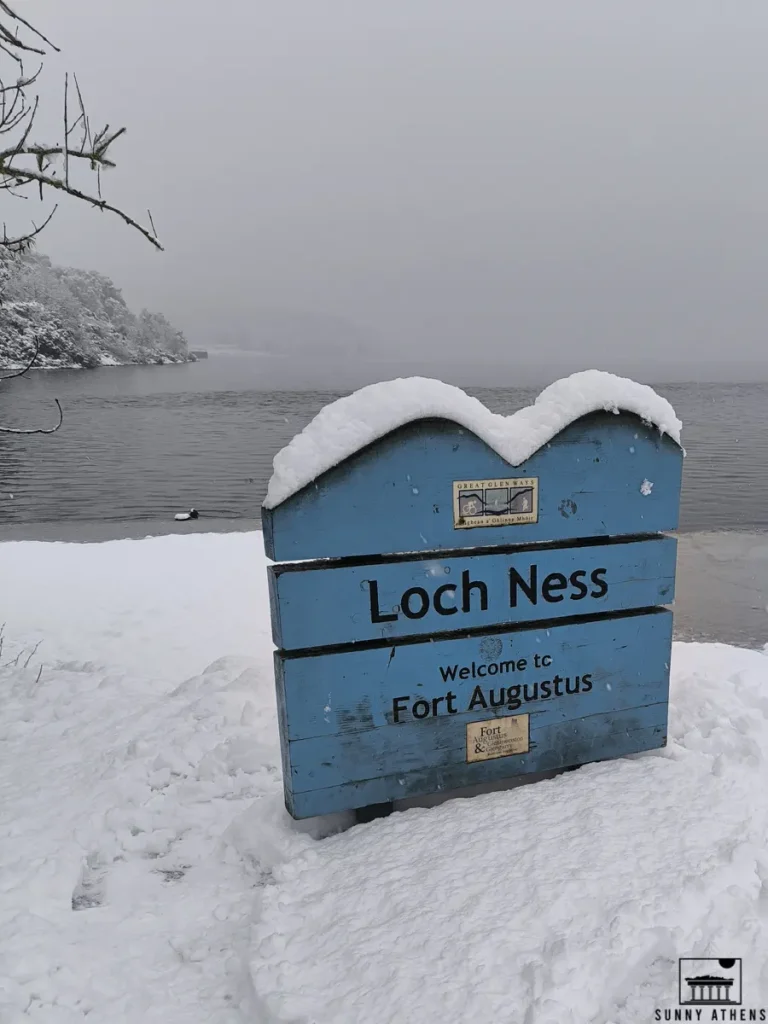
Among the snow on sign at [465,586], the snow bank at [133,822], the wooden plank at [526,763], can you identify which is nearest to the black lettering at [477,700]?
the snow on sign at [465,586]

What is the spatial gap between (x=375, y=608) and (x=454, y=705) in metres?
0.57

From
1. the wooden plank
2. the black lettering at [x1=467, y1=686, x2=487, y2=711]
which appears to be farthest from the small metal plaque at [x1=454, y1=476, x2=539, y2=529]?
the wooden plank

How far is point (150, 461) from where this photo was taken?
112 feet

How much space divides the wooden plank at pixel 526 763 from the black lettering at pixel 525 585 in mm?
619

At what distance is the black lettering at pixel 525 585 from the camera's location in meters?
3.00

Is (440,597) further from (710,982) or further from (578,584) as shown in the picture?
(710,982)

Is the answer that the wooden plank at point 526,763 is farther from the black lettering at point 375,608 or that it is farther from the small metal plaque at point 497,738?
the black lettering at point 375,608

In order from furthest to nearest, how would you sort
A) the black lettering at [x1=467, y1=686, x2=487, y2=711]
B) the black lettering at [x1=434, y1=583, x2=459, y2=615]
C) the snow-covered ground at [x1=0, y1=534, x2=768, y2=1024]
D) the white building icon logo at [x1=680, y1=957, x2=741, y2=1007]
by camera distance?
the black lettering at [x1=467, y1=686, x2=487, y2=711], the black lettering at [x1=434, y1=583, x2=459, y2=615], the snow-covered ground at [x1=0, y1=534, x2=768, y2=1024], the white building icon logo at [x1=680, y1=957, x2=741, y2=1007]

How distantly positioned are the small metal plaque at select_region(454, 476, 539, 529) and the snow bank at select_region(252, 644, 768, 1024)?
44.5 inches

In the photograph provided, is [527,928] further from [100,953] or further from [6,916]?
[6,916]

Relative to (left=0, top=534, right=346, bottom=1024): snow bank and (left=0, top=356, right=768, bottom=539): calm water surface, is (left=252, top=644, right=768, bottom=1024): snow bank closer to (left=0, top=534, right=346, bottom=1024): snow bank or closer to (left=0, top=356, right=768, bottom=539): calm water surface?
(left=0, top=534, right=346, bottom=1024): snow bank

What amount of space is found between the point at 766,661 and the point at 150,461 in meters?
32.7

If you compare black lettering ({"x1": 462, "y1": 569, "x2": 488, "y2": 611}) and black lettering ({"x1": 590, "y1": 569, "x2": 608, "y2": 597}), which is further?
black lettering ({"x1": 590, "y1": 569, "x2": 608, "y2": 597})

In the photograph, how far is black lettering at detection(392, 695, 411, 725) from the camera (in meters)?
2.91
